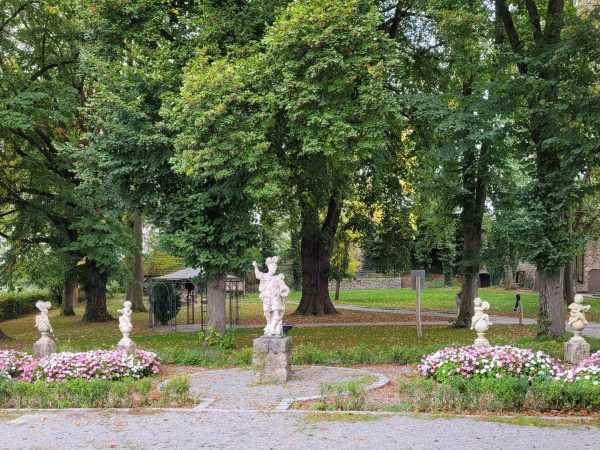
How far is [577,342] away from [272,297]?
626 centimetres

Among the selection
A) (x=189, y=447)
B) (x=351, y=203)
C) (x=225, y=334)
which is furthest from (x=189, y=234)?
(x=351, y=203)

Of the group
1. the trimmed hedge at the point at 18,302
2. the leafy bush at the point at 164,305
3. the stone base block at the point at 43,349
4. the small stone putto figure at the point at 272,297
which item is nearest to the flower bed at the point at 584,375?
the small stone putto figure at the point at 272,297

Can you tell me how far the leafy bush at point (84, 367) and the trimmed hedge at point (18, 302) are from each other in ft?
95.0

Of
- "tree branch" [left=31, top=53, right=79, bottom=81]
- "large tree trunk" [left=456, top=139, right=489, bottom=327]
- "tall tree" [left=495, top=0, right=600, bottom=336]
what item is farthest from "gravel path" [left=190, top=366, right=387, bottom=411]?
"tree branch" [left=31, top=53, right=79, bottom=81]

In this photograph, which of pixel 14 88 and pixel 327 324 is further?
pixel 327 324

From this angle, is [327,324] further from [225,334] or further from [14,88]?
[14,88]

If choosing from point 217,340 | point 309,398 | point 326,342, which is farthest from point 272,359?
point 326,342

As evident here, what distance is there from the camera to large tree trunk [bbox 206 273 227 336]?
1767cm

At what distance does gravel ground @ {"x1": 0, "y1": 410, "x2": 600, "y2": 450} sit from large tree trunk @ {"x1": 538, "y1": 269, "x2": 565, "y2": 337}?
904cm

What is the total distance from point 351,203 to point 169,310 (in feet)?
32.3

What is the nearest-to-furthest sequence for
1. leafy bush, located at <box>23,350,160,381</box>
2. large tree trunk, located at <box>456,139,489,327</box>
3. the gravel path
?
1. the gravel path
2. leafy bush, located at <box>23,350,160,381</box>
3. large tree trunk, located at <box>456,139,489,327</box>

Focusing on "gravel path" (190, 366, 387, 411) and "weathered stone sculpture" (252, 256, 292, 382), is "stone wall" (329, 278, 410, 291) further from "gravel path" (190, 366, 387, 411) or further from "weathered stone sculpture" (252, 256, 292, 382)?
"weathered stone sculpture" (252, 256, 292, 382)

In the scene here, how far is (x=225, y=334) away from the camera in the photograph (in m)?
18.2

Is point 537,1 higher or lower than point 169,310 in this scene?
higher
